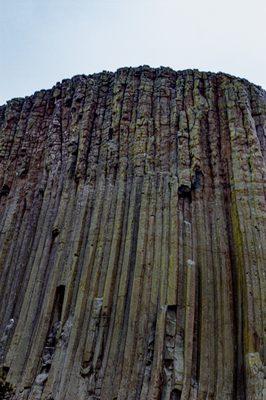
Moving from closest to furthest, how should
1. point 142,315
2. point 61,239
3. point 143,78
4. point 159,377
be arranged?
point 159,377 → point 142,315 → point 61,239 → point 143,78

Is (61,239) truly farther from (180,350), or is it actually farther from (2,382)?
(180,350)

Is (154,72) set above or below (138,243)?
above

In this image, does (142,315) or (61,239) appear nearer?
(142,315)

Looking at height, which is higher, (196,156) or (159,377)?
(196,156)

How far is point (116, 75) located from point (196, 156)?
7365mm

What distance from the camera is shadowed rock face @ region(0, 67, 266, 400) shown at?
1185 centimetres

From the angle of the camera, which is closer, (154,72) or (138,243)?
(138,243)

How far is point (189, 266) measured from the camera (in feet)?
43.7

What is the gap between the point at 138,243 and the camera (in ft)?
46.9

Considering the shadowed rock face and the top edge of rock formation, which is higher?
the top edge of rock formation

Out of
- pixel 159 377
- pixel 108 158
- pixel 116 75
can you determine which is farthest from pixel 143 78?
pixel 159 377

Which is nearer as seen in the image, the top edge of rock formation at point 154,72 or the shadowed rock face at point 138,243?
Result: the shadowed rock face at point 138,243

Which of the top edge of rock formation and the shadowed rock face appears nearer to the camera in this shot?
the shadowed rock face

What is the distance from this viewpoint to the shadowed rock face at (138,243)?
11.9 meters
